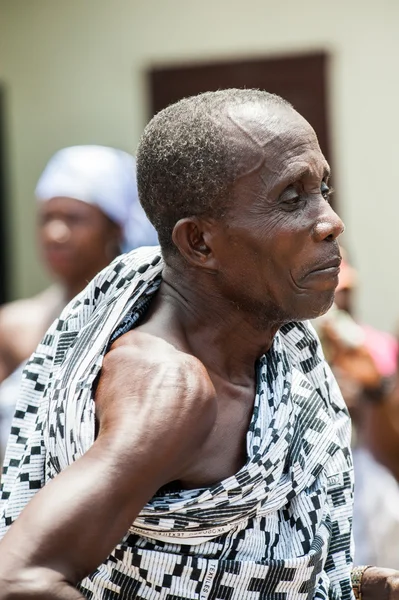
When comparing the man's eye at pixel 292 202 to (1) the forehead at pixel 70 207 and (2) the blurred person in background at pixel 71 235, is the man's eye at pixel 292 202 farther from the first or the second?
(1) the forehead at pixel 70 207

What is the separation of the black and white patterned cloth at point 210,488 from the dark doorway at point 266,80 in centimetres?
478

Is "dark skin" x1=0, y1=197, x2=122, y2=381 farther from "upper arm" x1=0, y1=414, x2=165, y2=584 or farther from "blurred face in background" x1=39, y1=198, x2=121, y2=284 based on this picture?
"upper arm" x1=0, y1=414, x2=165, y2=584

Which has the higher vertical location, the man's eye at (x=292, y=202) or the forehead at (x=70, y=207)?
the man's eye at (x=292, y=202)

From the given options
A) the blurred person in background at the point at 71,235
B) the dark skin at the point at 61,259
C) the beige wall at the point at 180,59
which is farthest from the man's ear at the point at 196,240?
the beige wall at the point at 180,59

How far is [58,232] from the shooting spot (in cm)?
515

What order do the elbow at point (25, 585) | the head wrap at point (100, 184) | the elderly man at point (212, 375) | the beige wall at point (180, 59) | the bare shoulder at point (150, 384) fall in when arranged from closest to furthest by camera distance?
the elbow at point (25, 585) < the bare shoulder at point (150, 384) < the elderly man at point (212, 375) < the head wrap at point (100, 184) < the beige wall at point (180, 59)

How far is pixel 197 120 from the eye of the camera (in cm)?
259

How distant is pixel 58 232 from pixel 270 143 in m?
2.69

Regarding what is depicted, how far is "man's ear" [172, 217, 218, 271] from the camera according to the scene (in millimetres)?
2631

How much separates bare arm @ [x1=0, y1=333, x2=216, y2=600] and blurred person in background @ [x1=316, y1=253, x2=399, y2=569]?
2732 mm

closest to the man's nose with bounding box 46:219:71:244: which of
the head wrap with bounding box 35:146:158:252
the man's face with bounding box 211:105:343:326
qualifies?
the head wrap with bounding box 35:146:158:252

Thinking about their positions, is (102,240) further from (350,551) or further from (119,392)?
(119,392)

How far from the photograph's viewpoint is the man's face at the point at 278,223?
2572 mm

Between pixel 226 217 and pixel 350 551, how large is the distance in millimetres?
900
